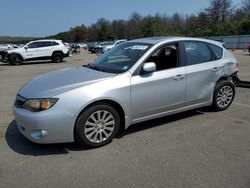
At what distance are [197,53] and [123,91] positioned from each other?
1.98m

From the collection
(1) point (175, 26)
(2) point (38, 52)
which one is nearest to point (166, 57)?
(2) point (38, 52)

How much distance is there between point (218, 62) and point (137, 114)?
2289mm

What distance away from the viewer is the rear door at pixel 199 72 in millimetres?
5648

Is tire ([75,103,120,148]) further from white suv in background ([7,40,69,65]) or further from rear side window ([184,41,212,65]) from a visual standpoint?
white suv in background ([7,40,69,65])

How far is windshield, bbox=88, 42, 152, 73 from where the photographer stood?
5109 millimetres

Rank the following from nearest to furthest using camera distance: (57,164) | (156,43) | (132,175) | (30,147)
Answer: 1. (132,175)
2. (57,164)
3. (30,147)
4. (156,43)

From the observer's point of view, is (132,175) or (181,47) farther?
(181,47)

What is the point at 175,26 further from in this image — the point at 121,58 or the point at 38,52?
the point at 121,58

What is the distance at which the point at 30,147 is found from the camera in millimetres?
4680

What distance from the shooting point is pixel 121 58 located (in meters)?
5.43

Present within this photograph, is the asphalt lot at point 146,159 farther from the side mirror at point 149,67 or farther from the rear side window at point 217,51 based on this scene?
the rear side window at point 217,51

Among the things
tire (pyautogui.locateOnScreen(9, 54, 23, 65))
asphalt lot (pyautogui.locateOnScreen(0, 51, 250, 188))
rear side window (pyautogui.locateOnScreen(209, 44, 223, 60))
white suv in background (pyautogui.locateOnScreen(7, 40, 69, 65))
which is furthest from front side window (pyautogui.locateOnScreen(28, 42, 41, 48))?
rear side window (pyautogui.locateOnScreen(209, 44, 223, 60))

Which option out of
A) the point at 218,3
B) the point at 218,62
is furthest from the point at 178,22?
the point at 218,62

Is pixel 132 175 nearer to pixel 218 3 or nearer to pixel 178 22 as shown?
pixel 218 3
